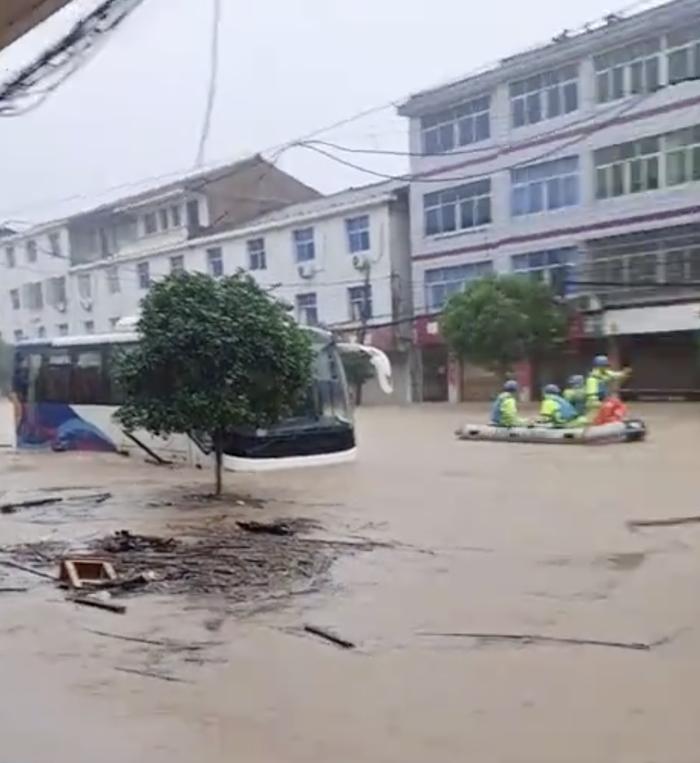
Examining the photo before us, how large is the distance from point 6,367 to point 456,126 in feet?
51.3

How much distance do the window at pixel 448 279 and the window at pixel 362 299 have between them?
1908 mm

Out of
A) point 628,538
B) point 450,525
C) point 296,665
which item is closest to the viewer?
point 296,665

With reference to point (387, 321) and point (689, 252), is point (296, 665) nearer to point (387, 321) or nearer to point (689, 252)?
point (689, 252)

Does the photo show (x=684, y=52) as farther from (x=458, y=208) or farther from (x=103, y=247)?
(x=103, y=247)

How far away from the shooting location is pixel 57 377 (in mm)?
18578

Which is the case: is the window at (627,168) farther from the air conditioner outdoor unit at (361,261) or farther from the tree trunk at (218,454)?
the tree trunk at (218,454)

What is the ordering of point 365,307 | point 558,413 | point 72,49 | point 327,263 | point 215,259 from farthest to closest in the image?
point 215,259, point 327,263, point 365,307, point 558,413, point 72,49

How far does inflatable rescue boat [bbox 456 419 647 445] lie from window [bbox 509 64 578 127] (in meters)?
12.2

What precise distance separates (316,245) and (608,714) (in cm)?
3051

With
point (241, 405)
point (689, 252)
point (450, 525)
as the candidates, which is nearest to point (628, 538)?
point (450, 525)

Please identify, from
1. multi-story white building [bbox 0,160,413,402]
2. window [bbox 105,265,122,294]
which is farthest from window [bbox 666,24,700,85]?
window [bbox 105,265,122,294]

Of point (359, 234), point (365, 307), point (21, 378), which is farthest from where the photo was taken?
point (365, 307)

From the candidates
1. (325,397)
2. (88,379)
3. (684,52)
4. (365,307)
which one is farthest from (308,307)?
Result: (325,397)

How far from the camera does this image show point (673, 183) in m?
26.0
